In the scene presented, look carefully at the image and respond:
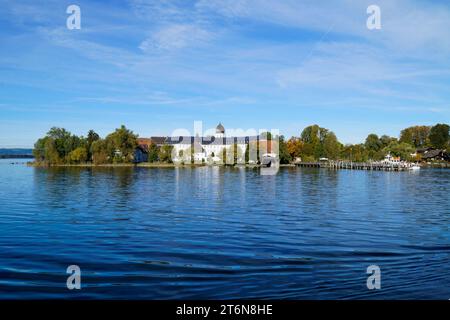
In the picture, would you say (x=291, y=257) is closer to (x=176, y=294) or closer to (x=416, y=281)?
(x=416, y=281)

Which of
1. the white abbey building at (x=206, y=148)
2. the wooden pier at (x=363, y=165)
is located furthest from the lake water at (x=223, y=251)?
the white abbey building at (x=206, y=148)

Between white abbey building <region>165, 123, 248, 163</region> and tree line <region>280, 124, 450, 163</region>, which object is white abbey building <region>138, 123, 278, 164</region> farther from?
tree line <region>280, 124, 450, 163</region>

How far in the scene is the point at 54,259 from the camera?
58.1 feet

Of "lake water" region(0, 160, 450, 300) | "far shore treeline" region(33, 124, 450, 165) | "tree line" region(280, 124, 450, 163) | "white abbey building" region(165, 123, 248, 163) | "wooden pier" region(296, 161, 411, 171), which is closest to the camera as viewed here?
"lake water" region(0, 160, 450, 300)

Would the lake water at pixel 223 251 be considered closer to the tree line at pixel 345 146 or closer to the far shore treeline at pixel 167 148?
the far shore treeline at pixel 167 148

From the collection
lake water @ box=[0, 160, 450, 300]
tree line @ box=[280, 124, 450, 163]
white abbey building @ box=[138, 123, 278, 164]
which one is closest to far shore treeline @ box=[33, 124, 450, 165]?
tree line @ box=[280, 124, 450, 163]

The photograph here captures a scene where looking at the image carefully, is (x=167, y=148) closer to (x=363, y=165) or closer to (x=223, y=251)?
(x=363, y=165)

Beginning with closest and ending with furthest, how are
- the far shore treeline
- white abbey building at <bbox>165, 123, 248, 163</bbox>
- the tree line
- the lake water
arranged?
the lake water
the far shore treeline
white abbey building at <bbox>165, 123, 248, 163</bbox>
the tree line

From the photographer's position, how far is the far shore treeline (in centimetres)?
14725

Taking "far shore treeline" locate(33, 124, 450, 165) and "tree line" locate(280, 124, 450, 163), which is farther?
"tree line" locate(280, 124, 450, 163)

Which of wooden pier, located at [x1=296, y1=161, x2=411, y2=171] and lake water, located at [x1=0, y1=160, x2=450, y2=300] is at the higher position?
wooden pier, located at [x1=296, y1=161, x2=411, y2=171]

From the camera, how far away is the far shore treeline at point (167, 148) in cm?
14725
